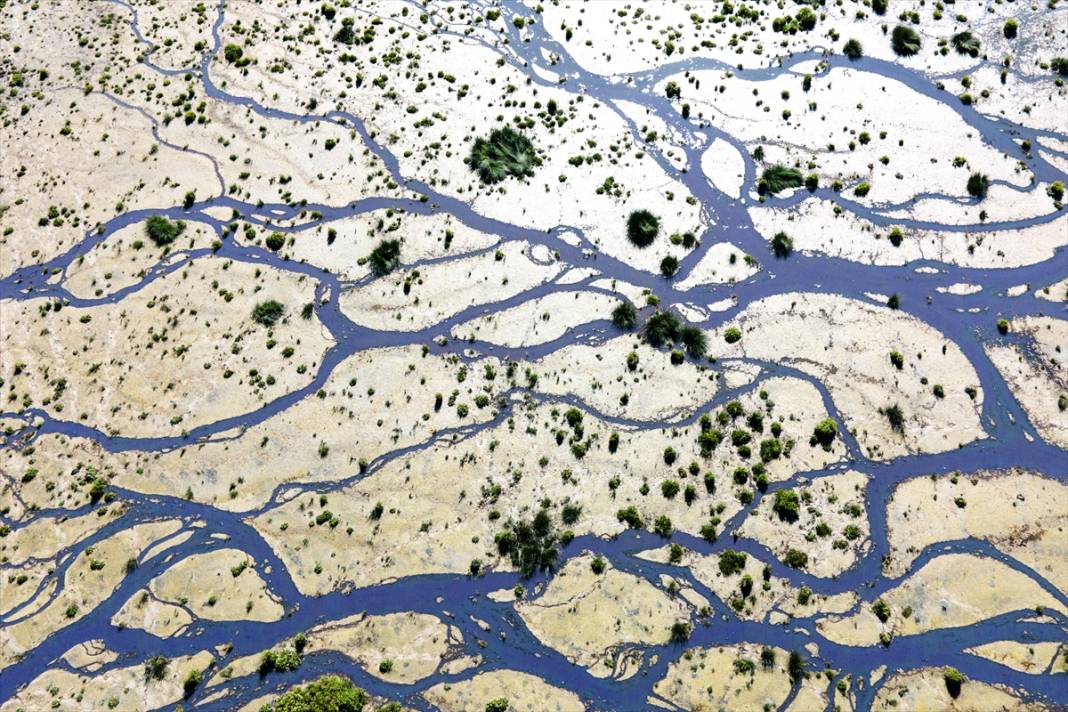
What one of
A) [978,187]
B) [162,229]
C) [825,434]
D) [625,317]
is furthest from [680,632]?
[162,229]

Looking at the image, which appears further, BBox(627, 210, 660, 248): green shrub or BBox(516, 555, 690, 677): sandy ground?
BBox(627, 210, 660, 248): green shrub

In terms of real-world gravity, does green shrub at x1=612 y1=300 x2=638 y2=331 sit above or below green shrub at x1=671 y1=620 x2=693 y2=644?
above

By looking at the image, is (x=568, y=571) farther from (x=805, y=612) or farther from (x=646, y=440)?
(x=805, y=612)

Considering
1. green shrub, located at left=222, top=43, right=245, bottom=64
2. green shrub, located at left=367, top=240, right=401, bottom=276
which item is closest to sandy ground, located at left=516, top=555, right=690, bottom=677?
green shrub, located at left=367, top=240, right=401, bottom=276

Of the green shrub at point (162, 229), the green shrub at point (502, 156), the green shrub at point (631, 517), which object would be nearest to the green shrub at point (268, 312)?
the green shrub at point (162, 229)

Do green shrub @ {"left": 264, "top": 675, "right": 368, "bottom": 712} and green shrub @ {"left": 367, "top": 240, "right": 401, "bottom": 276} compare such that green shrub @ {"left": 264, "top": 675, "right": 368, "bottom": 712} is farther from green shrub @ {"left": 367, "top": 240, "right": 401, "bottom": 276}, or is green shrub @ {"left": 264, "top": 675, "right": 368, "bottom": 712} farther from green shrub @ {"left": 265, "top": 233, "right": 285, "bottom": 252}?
green shrub @ {"left": 265, "top": 233, "right": 285, "bottom": 252}

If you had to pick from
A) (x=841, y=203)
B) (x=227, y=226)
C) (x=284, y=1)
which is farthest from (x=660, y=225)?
(x=284, y=1)
